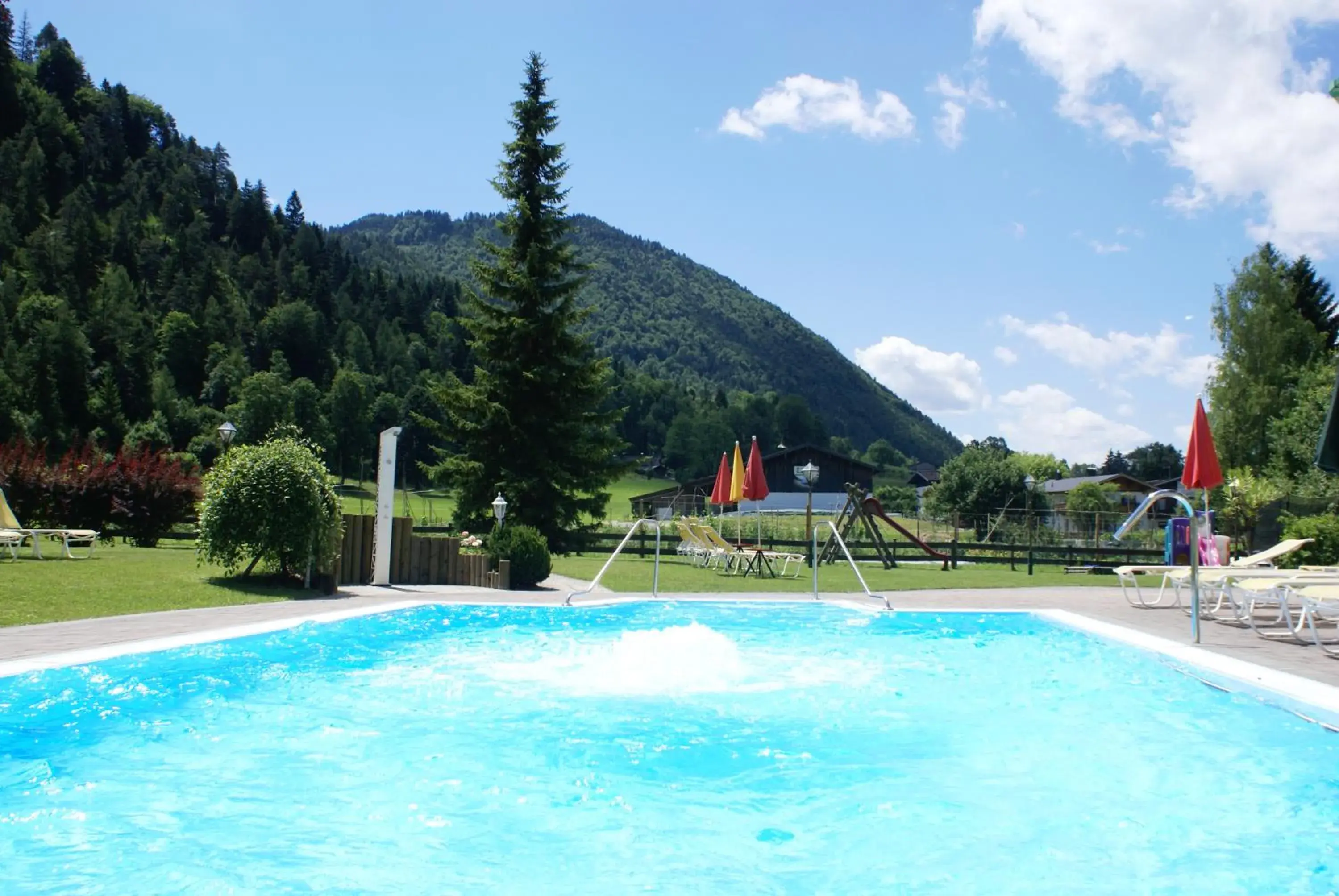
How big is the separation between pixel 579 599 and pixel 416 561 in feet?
11.6

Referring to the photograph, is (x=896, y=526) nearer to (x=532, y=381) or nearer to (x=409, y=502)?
(x=532, y=381)

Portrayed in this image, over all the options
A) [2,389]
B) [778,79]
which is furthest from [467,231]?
[778,79]

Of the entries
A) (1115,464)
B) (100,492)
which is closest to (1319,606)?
(100,492)

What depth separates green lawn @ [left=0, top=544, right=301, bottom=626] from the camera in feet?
29.7

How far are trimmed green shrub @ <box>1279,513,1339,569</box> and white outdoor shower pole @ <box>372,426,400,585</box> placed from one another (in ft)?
52.9

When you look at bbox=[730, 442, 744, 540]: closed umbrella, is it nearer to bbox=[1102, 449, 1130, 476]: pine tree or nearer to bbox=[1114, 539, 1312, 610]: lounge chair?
bbox=[1114, 539, 1312, 610]: lounge chair

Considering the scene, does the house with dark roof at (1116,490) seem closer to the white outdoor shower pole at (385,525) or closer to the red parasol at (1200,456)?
the red parasol at (1200,456)

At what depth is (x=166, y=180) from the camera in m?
117

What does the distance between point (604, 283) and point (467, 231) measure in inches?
1778

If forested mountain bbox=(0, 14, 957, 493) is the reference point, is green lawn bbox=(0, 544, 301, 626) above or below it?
below

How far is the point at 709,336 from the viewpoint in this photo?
15825 centimetres

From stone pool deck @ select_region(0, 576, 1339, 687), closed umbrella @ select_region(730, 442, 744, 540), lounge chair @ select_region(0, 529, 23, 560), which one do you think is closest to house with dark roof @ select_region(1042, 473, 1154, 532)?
closed umbrella @ select_region(730, 442, 744, 540)

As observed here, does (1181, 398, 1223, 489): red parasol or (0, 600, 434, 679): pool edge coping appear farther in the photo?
(1181, 398, 1223, 489): red parasol

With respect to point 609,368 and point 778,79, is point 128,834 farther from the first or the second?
point 609,368
